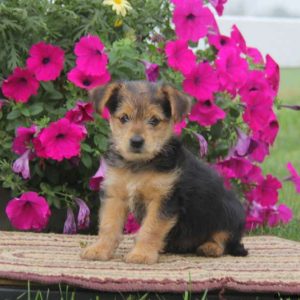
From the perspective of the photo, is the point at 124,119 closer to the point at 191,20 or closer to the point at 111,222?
the point at 111,222

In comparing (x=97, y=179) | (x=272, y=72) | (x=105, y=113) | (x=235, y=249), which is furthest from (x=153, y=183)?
(x=272, y=72)

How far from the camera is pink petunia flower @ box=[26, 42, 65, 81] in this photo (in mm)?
5395

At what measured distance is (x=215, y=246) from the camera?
15.4 ft

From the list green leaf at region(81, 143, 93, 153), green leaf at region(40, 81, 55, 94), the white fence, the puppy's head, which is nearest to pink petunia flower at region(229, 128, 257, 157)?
green leaf at region(81, 143, 93, 153)

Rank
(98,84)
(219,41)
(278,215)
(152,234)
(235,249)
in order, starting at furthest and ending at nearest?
(278,215) → (219,41) → (98,84) → (235,249) → (152,234)

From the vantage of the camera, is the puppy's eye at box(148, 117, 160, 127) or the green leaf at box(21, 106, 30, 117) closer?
the puppy's eye at box(148, 117, 160, 127)

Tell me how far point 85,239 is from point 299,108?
1928 millimetres

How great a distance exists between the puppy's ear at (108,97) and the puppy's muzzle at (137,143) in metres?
0.29

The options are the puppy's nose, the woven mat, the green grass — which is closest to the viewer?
the woven mat

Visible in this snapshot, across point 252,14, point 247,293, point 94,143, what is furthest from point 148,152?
point 252,14

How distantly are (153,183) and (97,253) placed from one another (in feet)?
1.48

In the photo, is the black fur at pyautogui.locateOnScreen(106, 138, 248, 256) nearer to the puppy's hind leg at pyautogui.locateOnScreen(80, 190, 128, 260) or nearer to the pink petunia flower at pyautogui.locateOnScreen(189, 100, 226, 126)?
the puppy's hind leg at pyautogui.locateOnScreen(80, 190, 128, 260)

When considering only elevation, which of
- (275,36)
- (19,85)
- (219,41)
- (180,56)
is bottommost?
(275,36)

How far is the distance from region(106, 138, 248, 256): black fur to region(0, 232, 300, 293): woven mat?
11 cm
